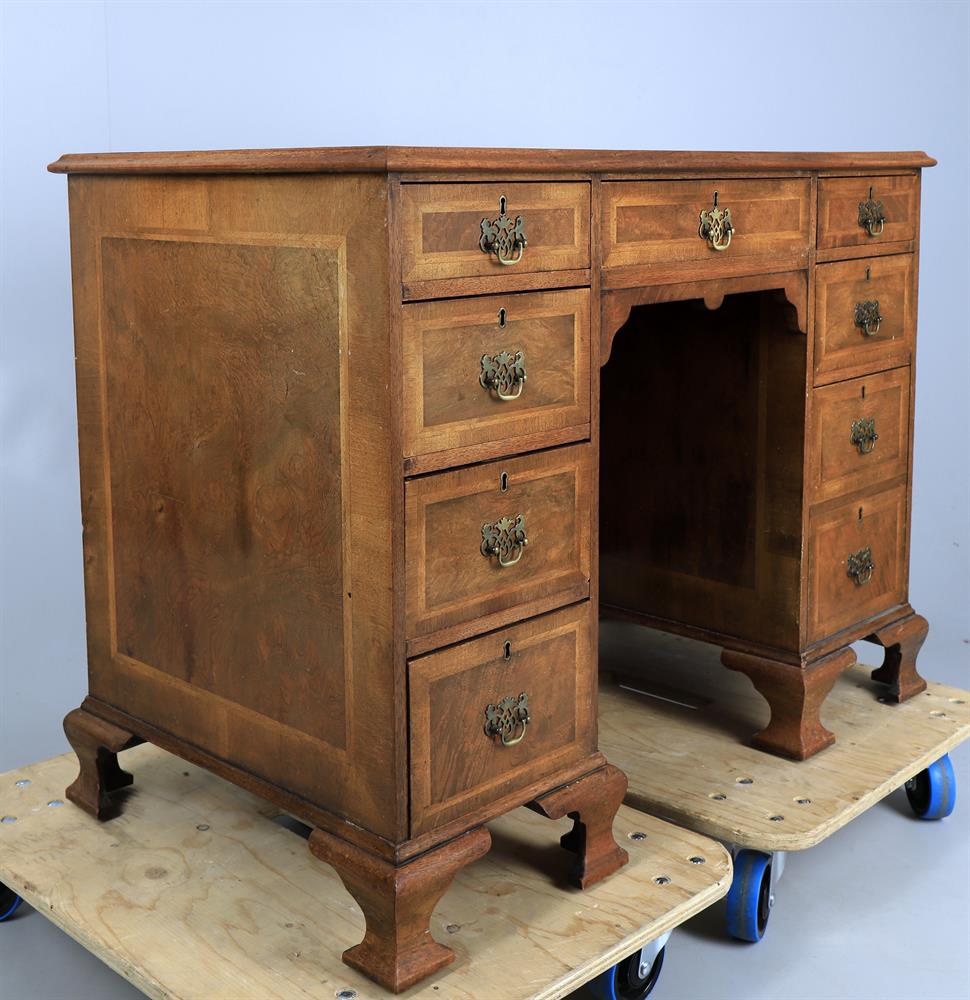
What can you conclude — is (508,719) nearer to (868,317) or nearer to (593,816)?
(593,816)

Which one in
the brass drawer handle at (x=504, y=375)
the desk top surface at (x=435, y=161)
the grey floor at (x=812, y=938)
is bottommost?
the grey floor at (x=812, y=938)

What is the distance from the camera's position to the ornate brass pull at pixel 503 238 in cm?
197

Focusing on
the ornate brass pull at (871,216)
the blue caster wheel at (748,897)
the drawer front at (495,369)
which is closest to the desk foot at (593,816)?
the blue caster wheel at (748,897)

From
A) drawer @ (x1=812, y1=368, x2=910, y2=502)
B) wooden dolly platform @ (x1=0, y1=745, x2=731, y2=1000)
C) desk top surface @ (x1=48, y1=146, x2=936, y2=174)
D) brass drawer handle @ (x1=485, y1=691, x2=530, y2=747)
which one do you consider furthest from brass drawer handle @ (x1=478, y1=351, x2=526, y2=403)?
drawer @ (x1=812, y1=368, x2=910, y2=502)

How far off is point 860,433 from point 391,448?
127 centimetres

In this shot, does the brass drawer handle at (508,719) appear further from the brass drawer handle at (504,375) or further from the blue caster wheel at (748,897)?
the blue caster wheel at (748,897)

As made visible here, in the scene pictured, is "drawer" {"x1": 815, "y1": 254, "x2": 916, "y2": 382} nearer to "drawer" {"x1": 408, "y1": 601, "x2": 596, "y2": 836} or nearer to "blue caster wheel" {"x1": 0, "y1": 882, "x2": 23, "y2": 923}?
"drawer" {"x1": 408, "y1": 601, "x2": 596, "y2": 836}

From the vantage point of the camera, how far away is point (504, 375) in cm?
203

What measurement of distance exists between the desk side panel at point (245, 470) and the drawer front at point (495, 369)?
0.06m

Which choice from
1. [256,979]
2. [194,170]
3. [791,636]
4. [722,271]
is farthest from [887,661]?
[194,170]

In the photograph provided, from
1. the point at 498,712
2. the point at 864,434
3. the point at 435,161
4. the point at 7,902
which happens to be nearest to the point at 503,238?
the point at 435,161

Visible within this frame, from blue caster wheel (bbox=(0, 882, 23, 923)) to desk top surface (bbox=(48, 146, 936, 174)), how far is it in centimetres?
116

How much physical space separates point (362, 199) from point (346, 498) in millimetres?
388

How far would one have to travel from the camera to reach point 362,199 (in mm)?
1874
